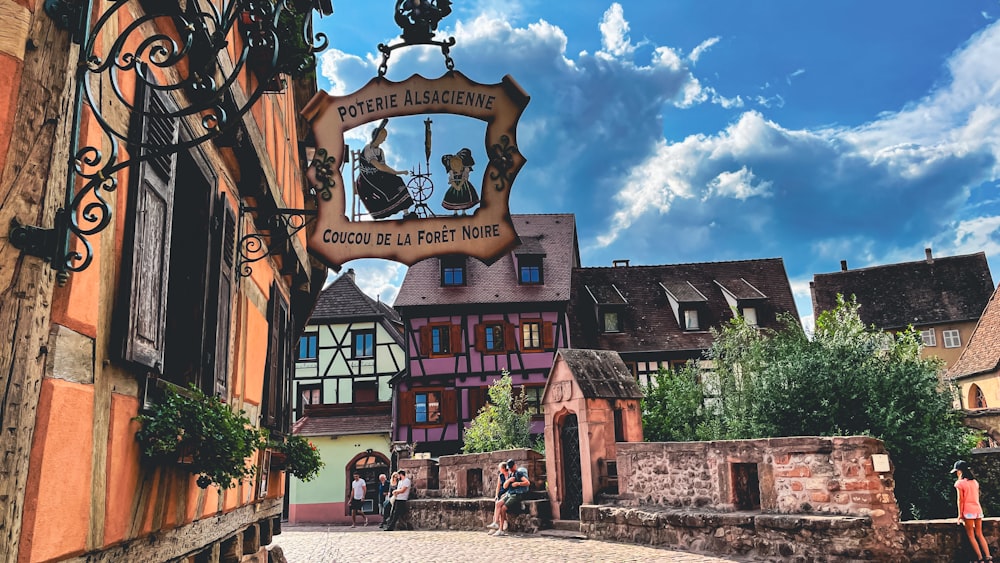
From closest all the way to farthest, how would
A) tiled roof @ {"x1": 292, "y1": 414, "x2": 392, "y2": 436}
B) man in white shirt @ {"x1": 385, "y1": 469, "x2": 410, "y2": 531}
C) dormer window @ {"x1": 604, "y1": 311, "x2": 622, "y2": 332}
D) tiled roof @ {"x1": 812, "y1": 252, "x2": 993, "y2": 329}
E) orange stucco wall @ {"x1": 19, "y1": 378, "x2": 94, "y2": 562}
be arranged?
orange stucco wall @ {"x1": 19, "y1": 378, "x2": 94, "y2": 562} → man in white shirt @ {"x1": 385, "y1": 469, "x2": 410, "y2": 531} → tiled roof @ {"x1": 292, "y1": 414, "x2": 392, "y2": 436} → dormer window @ {"x1": 604, "y1": 311, "x2": 622, "y2": 332} → tiled roof @ {"x1": 812, "y1": 252, "x2": 993, "y2": 329}

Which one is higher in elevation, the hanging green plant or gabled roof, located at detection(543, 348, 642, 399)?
gabled roof, located at detection(543, 348, 642, 399)

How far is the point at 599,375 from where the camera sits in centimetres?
1522

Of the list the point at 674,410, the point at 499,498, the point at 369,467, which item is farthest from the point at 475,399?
the point at 499,498

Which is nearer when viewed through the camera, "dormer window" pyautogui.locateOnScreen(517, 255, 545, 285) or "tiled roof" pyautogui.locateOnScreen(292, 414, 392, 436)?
"tiled roof" pyautogui.locateOnScreen(292, 414, 392, 436)

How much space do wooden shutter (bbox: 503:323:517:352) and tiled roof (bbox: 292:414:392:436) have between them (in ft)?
16.1

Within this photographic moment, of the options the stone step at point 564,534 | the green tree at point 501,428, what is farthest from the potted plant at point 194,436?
the green tree at point 501,428

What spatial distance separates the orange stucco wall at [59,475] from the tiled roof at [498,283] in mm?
23692

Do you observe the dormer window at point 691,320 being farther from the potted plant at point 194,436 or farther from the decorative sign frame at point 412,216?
the potted plant at point 194,436

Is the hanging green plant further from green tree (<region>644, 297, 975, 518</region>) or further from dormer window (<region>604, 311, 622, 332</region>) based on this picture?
dormer window (<region>604, 311, 622, 332</region>)

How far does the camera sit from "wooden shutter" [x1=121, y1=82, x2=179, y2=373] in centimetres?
357

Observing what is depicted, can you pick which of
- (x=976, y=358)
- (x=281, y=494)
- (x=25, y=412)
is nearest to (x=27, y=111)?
(x=25, y=412)

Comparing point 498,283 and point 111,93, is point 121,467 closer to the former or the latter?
point 111,93

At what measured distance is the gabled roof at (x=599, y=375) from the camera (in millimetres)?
14773

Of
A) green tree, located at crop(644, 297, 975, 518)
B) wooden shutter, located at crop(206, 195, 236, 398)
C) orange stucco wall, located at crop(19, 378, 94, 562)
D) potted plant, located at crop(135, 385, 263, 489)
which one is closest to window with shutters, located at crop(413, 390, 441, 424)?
green tree, located at crop(644, 297, 975, 518)
